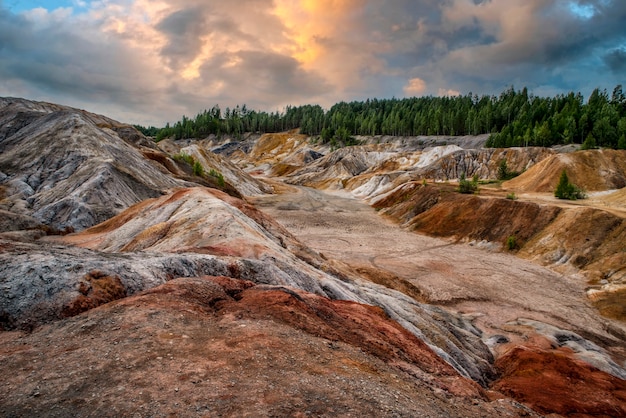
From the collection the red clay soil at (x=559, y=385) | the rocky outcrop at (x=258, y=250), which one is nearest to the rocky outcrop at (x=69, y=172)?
the rocky outcrop at (x=258, y=250)

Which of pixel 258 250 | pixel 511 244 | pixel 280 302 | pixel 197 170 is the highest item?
pixel 197 170

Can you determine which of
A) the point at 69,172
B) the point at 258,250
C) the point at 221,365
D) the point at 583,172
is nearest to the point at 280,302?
the point at 221,365

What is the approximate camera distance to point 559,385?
1512 centimetres

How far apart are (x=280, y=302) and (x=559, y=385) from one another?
12254 millimetres

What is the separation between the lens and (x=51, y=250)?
638 inches

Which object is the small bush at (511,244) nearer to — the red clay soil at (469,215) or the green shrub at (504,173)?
the red clay soil at (469,215)

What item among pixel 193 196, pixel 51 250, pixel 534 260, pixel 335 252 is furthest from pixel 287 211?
pixel 51 250

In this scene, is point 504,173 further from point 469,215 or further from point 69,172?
point 69,172

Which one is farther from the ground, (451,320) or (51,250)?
(51,250)

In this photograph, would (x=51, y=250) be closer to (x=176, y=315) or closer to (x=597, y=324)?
(x=176, y=315)

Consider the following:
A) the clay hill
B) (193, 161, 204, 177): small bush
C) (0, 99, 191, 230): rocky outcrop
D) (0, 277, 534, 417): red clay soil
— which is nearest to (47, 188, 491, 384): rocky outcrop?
the clay hill

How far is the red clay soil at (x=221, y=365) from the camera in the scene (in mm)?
7613

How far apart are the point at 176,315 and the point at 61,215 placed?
33074 millimetres

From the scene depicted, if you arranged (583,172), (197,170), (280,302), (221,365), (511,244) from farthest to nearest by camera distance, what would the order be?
1. (197,170)
2. (583,172)
3. (511,244)
4. (280,302)
5. (221,365)
